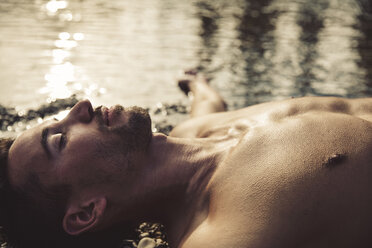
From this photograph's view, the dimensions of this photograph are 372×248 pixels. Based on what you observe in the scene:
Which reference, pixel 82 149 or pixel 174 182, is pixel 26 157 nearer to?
pixel 82 149

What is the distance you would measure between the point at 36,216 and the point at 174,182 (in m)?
0.60

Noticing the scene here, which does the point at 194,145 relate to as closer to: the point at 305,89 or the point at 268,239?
the point at 268,239

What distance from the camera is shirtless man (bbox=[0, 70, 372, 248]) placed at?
1.23 meters

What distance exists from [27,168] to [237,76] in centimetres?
211

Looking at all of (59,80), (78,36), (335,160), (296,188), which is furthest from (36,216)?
(78,36)

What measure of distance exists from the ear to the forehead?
0.21 meters

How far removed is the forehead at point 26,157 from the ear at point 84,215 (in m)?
0.21

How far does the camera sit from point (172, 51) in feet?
12.2

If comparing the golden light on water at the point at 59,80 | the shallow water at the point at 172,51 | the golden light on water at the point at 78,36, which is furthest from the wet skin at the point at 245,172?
the golden light on water at the point at 78,36

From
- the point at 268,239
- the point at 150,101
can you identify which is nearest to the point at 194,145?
the point at 268,239

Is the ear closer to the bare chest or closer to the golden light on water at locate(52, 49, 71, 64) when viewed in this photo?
the bare chest

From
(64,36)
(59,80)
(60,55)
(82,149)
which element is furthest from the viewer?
(64,36)

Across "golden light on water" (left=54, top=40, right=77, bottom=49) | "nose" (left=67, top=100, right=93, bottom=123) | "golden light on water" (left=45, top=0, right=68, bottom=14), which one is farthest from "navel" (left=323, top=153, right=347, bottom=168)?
"golden light on water" (left=45, top=0, right=68, bottom=14)

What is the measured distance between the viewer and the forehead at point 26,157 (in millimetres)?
1521
